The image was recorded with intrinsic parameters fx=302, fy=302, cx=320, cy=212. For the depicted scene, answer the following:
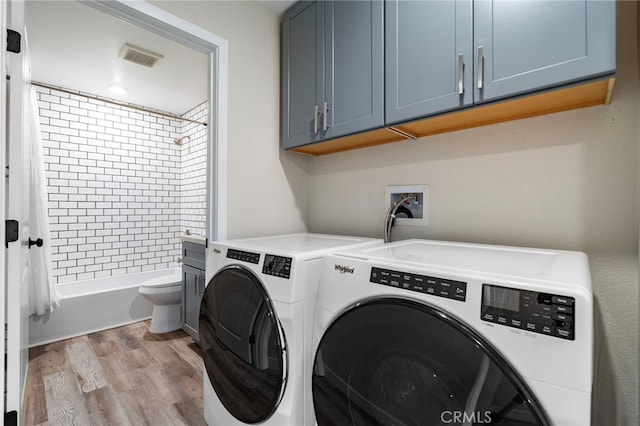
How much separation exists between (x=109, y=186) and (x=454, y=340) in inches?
160

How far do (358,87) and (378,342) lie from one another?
115cm

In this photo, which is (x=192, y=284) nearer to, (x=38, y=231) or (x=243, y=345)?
→ (x=38, y=231)

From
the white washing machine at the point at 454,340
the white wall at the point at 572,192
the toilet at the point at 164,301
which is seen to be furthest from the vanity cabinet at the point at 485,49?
the toilet at the point at 164,301

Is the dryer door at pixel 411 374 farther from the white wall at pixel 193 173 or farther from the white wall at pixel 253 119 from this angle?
the white wall at pixel 193 173

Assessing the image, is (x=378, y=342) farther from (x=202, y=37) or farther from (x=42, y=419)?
(x=42, y=419)

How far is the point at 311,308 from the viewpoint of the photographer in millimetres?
1147

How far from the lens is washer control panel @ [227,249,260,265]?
1.26m

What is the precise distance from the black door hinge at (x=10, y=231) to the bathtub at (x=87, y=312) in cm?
185

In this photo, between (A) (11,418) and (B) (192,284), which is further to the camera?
(B) (192,284)

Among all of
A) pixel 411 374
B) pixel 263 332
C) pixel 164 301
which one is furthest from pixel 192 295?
pixel 411 374

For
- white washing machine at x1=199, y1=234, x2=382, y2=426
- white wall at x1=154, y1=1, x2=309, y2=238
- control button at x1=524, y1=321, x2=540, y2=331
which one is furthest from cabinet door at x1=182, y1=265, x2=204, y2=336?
control button at x1=524, y1=321, x2=540, y2=331

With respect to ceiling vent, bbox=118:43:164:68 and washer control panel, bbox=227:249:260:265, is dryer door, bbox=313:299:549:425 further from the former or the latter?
ceiling vent, bbox=118:43:164:68

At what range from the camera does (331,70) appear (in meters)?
1.59

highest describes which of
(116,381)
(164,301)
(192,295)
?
(192,295)
